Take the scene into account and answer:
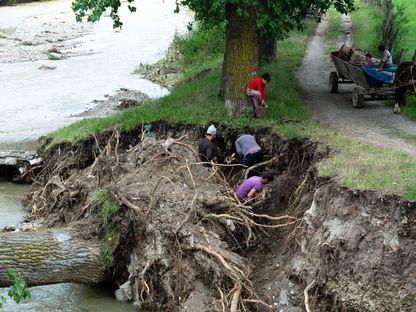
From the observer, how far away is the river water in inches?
469

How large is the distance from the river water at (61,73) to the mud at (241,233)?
1270mm

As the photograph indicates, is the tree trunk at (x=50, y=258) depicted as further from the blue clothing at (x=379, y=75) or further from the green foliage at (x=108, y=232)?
the blue clothing at (x=379, y=75)

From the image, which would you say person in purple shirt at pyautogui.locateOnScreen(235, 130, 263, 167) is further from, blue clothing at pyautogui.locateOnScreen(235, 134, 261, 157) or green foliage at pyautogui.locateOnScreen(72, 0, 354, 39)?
green foliage at pyautogui.locateOnScreen(72, 0, 354, 39)

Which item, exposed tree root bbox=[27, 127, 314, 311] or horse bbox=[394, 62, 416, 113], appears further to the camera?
horse bbox=[394, 62, 416, 113]

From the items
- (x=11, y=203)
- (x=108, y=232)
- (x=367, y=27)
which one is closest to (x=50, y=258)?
(x=108, y=232)

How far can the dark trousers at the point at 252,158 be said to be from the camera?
13.8 meters

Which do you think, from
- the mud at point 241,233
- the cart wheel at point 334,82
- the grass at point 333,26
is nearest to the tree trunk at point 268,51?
the cart wheel at point 334,82

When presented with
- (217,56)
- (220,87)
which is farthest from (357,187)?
(217,56)

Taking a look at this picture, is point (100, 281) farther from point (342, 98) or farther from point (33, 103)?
point (33, 103)

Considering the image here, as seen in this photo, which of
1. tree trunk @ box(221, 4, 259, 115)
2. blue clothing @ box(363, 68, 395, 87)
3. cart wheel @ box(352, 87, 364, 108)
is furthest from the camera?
cart wheel @ box(352, 87, 364, 108)

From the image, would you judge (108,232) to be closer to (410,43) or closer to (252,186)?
(252,186)

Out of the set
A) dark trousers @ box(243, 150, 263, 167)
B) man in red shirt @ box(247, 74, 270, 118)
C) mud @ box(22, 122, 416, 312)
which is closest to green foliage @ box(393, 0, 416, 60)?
man in red shirt @ box(247, 74, 270, 118)

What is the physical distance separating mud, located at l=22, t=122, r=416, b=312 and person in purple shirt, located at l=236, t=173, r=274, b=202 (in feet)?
0.92

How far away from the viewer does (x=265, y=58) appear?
23969mm
